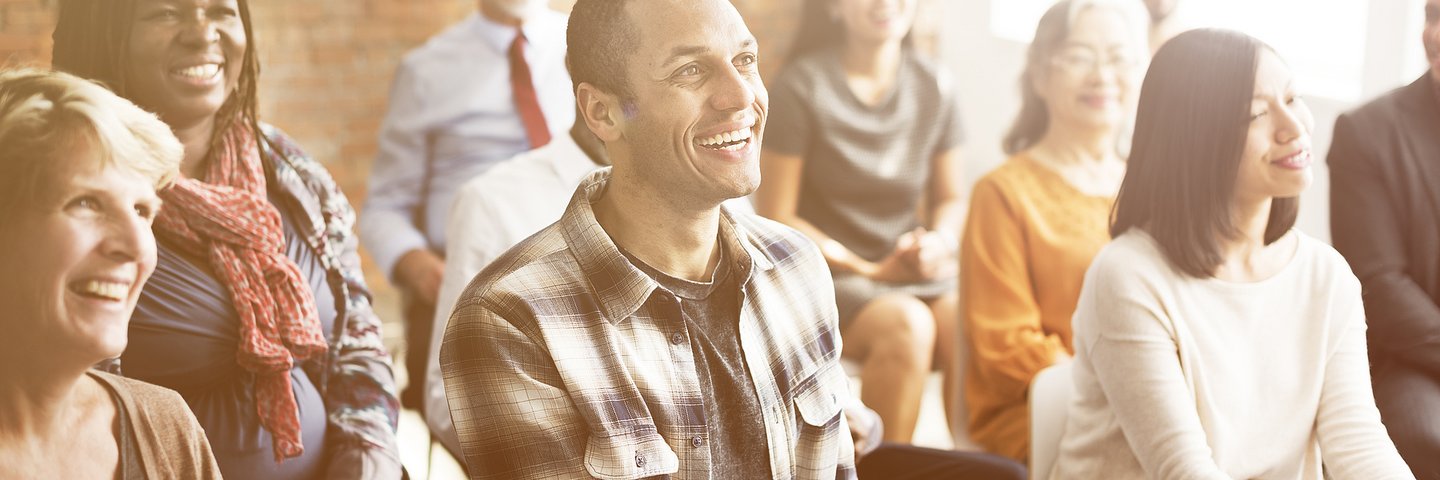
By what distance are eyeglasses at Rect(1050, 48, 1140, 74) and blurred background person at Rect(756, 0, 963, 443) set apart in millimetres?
486

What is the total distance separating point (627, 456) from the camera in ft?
4.41

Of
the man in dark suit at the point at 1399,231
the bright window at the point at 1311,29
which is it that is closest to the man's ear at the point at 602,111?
the man in dark suit at the point at 1399,231

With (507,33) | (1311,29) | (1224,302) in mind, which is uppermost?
(507,33)

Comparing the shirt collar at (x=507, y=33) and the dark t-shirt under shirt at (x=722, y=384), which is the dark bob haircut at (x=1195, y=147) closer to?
the dark t-shirt under shirt at (x=722, y=384)

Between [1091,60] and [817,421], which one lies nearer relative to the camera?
[817,421]

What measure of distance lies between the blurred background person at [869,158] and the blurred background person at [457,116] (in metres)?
0.51

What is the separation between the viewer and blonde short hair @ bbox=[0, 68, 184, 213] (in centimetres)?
116

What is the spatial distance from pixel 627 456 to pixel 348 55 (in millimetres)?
3420

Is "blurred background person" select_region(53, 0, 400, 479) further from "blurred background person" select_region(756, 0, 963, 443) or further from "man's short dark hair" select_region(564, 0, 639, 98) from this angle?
"blurred background person" select_region(756, 0, 963, 443)

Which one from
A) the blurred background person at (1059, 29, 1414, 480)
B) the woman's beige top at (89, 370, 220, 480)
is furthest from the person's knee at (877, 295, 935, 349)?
the woman's beige top at (89, 370, 220, 480)

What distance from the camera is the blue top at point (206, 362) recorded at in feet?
4.68

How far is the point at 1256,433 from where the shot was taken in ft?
5.57

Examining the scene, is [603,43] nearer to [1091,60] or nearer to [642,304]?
[642,304]

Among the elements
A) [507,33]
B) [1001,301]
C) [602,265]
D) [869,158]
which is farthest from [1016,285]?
[507,33]
